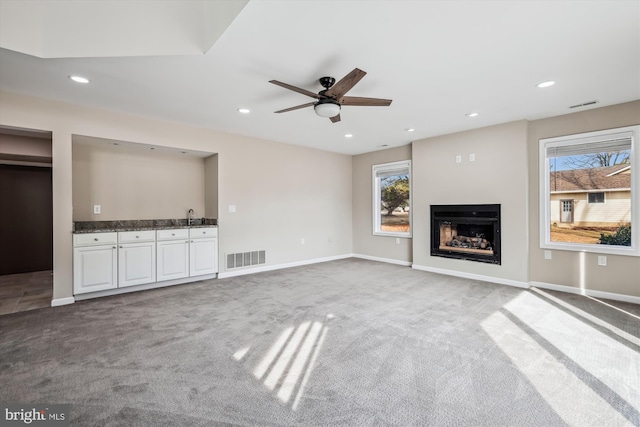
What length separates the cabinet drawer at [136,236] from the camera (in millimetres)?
4012

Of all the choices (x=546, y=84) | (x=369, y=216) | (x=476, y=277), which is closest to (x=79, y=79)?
(x=546, y=84)

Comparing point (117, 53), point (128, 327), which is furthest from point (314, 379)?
point (117, 53)

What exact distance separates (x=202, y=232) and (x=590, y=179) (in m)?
5.85

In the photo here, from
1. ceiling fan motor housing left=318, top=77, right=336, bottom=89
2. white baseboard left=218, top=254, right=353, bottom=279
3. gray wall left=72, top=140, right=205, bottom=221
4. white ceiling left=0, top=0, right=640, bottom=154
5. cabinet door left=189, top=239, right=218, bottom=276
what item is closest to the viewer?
white ceiling left=0, top=0, right=640, bottom=154

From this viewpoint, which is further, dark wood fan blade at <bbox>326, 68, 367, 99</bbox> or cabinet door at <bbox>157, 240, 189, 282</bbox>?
cabinet door at <bbox>157, 240, 189, 282</bbox>

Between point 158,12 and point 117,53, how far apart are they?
20.4 inches

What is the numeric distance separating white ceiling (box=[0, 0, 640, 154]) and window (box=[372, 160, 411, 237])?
2.47 metres

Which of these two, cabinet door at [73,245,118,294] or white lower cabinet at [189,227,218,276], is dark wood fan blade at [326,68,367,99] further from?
cabinet door at [73,245,118,294]

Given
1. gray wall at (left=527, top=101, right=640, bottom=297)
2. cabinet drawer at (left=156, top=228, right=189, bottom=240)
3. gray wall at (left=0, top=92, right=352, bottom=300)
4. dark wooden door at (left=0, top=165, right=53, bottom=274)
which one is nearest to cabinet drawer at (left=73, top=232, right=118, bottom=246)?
gray wall at (left=0, top=92, right=352, bottom=300)

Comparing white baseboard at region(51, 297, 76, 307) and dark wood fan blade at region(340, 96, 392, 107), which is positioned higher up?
dark wood fan blade at region(340, 96, 392, 107)

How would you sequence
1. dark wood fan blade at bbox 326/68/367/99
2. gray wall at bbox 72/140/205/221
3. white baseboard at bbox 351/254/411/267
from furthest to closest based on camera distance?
white baseboard at bbox 351/254/411/267 → gray wall at bbox 72/140/205/221 → dark wood fan blade at bbox 326/68/367/99

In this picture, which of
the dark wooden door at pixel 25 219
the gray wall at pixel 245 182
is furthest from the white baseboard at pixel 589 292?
the dark wooden door at pixel 25 219

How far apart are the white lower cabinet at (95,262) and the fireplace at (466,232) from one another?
17.0ft

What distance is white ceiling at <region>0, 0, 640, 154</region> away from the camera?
2.04 meters
